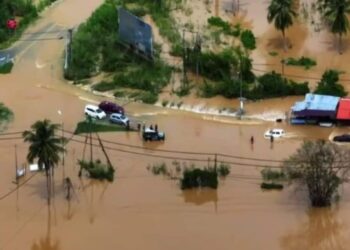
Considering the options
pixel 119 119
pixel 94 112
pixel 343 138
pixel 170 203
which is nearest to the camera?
pixel 170 203

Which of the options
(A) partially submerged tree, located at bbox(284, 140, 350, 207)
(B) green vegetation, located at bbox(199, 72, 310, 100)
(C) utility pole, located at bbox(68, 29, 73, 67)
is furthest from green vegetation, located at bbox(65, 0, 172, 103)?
(A) partially submerged tree, located at bbox(284, 140, 350, 207)

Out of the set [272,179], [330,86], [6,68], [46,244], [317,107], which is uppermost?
[6,68]

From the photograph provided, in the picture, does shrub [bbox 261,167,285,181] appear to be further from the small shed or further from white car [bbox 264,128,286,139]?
the small shed

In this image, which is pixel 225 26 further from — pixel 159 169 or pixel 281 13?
pixel 159 169

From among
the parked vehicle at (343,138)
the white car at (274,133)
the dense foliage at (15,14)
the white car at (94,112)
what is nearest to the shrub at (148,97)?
the white car at (94,112)

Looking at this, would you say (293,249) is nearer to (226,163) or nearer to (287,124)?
(226,163)

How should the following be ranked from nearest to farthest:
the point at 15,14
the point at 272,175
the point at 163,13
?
1. the point at 272,175
2. the point at 163,13
3. the point at 15,14

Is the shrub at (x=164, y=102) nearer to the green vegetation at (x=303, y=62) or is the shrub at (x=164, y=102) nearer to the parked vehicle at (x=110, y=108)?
the parked vehicle at (x=110, y=108)

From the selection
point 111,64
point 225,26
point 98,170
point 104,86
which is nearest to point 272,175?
point 98,170

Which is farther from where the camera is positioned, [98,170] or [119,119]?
[119,119]
